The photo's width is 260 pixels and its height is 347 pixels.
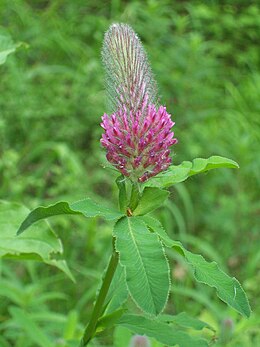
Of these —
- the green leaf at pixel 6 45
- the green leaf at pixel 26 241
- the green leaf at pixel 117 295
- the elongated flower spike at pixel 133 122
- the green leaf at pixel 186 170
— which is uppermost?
the green leaf at pixel 6 45

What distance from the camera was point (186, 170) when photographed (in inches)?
43.3

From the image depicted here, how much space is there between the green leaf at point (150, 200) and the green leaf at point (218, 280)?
0.07 metres

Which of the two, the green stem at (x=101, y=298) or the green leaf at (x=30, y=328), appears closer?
the green stem at (x=101, y=298)

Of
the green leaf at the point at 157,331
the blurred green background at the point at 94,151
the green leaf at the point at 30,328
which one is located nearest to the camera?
the green leaf at the point at 157,331

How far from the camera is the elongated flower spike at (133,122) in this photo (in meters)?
1.02

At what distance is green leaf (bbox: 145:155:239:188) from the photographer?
3.49ft

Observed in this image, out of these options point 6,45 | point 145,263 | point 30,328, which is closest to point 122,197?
point 145,263

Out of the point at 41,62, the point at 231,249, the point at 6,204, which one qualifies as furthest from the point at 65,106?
the point at 6,204

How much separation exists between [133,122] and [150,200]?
0.13 metres

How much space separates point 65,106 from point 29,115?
0.28 m

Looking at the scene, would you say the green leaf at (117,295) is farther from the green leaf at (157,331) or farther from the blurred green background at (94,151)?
the blurred green background at (94,151)

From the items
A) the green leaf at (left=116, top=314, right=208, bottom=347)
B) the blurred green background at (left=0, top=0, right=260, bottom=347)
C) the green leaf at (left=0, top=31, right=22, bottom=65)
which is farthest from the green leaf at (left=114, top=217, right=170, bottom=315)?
Result: the blurred green background at (left=0, top=0, right=260, bottom=347)

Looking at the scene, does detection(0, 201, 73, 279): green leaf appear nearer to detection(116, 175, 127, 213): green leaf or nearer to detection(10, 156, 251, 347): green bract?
detection(10, 156, 251, 347): green bract

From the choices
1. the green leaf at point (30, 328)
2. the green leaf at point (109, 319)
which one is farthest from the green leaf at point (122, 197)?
the green leaf at point (30, 328)
